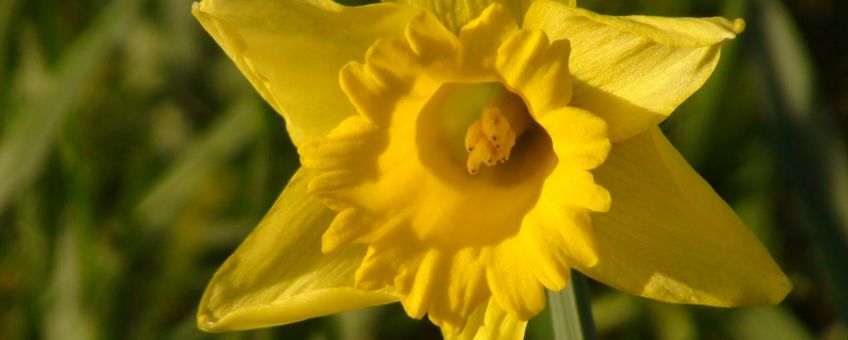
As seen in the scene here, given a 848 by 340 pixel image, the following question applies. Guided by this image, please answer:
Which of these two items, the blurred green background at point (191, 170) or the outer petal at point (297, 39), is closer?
the outer petal at point (297, 39)

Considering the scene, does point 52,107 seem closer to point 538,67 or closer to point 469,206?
point 469,206

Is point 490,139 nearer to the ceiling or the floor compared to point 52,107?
nearer to the floor

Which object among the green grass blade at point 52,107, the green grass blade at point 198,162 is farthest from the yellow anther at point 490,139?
the green grass blade at point 52,107

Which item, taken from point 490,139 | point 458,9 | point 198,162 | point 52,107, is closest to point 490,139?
point 490,139

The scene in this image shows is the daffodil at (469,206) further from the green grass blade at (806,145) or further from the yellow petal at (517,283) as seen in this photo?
the green grass blade at (806,145)

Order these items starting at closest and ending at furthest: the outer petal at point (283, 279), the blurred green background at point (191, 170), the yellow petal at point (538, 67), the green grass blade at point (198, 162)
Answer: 1. the yellow petal at point (538, 67)
2. the outer petal at point (283, 279)
3. the blurred green background at point (191, 170)
4. the green grass blade at point (198, 162)

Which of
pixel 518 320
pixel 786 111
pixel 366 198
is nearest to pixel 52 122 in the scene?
pixel 366 198

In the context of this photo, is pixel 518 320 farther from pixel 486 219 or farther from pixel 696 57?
pixel 696 57
